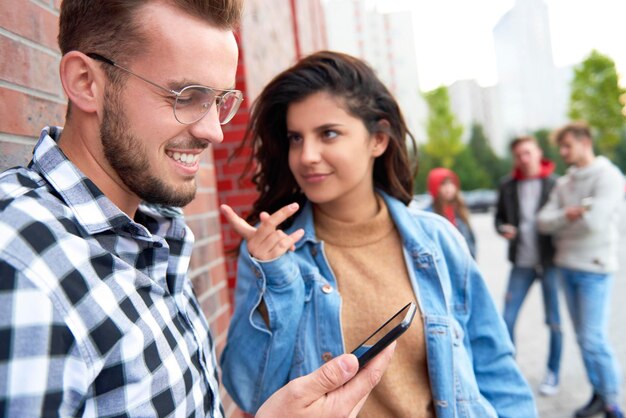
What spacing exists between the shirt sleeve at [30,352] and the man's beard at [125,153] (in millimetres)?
384

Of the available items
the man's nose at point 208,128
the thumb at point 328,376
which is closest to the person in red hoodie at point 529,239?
the thumb at point 328,376

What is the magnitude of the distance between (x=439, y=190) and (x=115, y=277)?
4.70 m

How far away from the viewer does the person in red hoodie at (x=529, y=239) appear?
14.4 ft

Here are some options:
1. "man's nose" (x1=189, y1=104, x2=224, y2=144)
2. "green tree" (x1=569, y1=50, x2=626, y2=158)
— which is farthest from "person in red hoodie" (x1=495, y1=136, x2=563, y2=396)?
"green tree" (x1=569, y1=50, x2=626, y2=158)

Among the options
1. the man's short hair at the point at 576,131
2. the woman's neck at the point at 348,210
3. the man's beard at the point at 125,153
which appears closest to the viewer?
the man's beard at the point at 125,153

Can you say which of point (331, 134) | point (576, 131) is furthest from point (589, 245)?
point (331, 134)

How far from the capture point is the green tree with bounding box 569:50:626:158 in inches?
844

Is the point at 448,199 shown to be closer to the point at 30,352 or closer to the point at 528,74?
the point at 30,352

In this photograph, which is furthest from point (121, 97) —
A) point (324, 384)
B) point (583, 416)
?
point (583, 416)

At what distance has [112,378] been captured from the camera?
919 mm

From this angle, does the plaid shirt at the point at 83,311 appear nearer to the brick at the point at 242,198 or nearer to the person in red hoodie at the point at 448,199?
the brick at the point at 242,198

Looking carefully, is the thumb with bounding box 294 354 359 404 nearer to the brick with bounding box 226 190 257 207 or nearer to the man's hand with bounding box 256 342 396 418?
the man's hand with bounding box 256 342 396 418

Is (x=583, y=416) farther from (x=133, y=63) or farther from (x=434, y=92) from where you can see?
(x=434, y=92)

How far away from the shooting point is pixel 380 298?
1758mm
